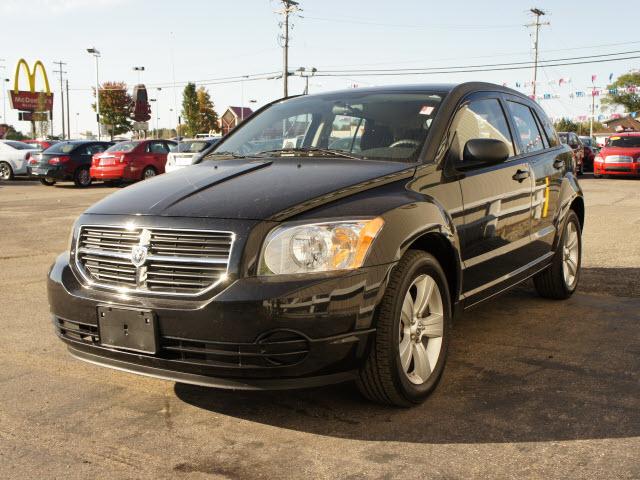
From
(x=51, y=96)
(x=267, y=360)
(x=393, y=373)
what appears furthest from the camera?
(x=51, y=96)

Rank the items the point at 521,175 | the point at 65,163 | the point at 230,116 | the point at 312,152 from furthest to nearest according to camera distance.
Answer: the point at 230,116
the point at 65,163
the point at 521,175
the point at 312,152

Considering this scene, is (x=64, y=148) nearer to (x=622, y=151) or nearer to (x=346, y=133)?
(x=622, y=151)

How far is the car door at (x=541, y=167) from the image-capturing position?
16.9 ft

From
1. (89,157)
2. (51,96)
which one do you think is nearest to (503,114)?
(89,157)

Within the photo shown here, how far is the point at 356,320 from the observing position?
3107 mm

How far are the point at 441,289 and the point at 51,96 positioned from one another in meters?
78.2

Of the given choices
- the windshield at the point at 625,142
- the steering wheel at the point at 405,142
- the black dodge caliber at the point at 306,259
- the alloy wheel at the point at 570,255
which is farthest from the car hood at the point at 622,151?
the steering wheel at the point at 405,142

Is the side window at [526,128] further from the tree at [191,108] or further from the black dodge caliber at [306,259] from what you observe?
the tree at [191,108]

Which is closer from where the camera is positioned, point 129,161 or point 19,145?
point 129,161

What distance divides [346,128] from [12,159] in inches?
931

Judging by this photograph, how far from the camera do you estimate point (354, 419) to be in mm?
3402

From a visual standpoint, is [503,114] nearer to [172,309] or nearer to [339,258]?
[339,258]

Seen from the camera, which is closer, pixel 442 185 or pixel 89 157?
pixel 442 185

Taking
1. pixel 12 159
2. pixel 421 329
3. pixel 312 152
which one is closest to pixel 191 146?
pixel 12 159
